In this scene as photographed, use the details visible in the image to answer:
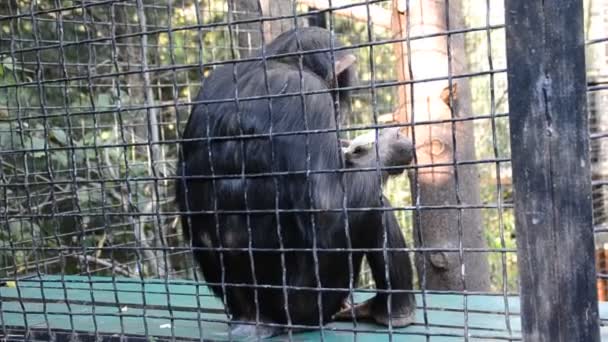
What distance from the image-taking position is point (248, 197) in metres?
2.49

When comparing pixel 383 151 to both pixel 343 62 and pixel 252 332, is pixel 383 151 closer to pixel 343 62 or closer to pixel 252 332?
pixel 343 62

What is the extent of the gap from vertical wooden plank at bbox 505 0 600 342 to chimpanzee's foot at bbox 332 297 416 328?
3.25 ft

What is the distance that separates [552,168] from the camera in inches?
63.7

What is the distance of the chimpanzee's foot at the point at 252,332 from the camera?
2.60 meters

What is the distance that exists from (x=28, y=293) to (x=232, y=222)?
1517mm

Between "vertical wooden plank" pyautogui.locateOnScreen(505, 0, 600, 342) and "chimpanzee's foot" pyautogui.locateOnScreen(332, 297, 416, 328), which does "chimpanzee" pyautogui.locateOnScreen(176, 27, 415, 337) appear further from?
"vertical wooden plank" pyautogui.locateOnScreen(505, 0, 600, 342)

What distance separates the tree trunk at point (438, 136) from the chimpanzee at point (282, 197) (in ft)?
2.73

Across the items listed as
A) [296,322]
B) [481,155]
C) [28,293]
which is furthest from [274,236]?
[481,155]

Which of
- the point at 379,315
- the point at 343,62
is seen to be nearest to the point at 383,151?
the point at 343,62

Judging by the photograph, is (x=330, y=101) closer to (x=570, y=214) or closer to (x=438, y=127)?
(x=570, y=214)

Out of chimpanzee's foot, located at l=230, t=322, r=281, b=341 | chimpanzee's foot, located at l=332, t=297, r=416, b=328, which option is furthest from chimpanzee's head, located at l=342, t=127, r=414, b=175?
chimpanzee's foot, located at l=230, t=322, r=281, b=341

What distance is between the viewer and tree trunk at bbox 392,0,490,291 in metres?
3.47

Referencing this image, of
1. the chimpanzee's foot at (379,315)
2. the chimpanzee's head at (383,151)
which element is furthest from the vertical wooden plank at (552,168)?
the chimpanzee's foot at (379,315)

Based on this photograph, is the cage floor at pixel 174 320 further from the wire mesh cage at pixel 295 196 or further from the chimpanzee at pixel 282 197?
the chimpanzee at pixel 282 197
